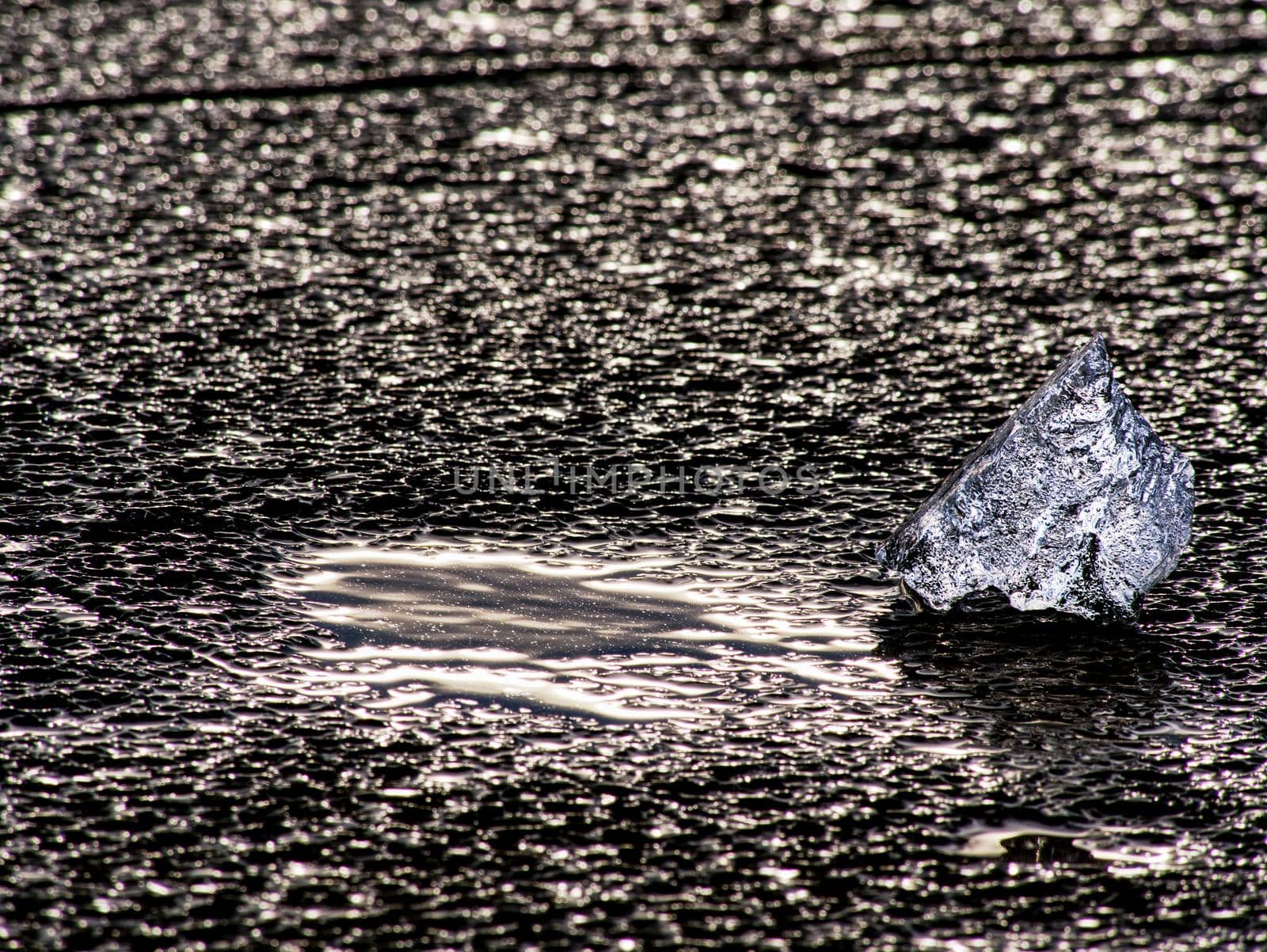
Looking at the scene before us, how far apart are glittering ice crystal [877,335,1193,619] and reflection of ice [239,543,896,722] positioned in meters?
0.12

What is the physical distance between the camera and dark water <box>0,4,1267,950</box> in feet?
3.84

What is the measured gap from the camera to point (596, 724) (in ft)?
4.44

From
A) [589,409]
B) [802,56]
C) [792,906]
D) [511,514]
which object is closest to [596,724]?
[792,906]

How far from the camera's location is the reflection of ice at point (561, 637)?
4.59 ft

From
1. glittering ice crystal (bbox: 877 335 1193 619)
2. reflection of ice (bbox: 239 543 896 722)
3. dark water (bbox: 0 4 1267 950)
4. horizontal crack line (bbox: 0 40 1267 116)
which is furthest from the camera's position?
horizontal crack line (bbox: 0 40 1267 116)

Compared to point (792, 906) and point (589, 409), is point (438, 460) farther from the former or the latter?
point (792, 906)

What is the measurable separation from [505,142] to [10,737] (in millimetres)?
1756

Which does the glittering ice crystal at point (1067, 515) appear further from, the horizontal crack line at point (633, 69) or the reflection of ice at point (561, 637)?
the horizontal crack line at point (633, 69)

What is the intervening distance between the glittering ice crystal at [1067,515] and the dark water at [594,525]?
0.14 feet

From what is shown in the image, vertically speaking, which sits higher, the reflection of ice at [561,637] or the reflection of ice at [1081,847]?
the reflection of ice at [561,637]

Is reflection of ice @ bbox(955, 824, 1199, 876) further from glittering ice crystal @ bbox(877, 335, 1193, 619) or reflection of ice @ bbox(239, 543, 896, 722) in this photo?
glittering ice crystal @ bbox(877, 335, 1193, 619)

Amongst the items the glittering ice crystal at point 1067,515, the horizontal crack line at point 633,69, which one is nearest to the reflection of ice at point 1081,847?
the glittering ice crystal at point 1067,515

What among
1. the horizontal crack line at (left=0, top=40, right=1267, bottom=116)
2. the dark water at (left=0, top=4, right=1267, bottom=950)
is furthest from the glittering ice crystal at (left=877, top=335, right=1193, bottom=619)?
the horizontal crack line at (left=0, top=40, right=1267, bottom=116)

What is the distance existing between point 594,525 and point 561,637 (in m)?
0.22
